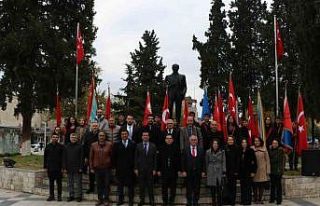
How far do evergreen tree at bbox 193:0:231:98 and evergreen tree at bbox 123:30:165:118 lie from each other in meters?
4.35

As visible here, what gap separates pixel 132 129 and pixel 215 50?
32.0 metres

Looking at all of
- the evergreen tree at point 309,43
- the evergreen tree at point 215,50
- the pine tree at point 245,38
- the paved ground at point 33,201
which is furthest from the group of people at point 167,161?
the pine tree at point 245,38

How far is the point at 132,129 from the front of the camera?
1402 centimetres

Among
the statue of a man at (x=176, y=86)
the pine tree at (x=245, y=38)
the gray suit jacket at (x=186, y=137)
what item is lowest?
the gray suit jacket at (x=186, y=137)

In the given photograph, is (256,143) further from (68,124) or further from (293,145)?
(68,124)

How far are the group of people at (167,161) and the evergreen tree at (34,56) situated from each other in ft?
43.3

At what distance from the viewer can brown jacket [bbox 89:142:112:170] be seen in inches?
517

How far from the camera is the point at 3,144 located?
1282 inches

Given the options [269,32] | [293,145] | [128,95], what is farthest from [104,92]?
[293,145]

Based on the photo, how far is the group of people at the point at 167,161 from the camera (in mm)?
12773

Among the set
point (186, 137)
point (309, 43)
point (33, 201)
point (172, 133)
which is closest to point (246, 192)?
point (186, 137)

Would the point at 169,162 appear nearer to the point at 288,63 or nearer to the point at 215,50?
the point at 288,63

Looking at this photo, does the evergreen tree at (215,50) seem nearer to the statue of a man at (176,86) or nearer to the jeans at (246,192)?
the statue of a man at (176,86)

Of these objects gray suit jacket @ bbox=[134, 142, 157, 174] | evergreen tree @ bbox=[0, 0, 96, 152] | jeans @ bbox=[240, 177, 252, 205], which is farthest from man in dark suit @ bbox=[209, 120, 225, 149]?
evergreen tree @ bbox=[0, 0, 96, 152]
